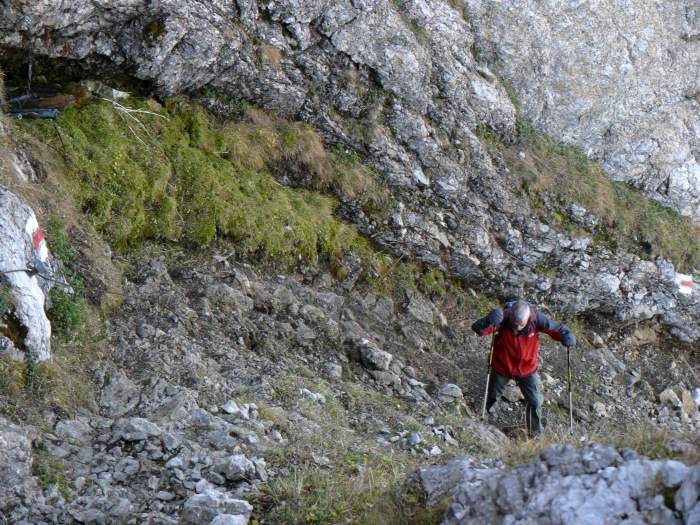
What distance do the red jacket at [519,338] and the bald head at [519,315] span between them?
0.23 m

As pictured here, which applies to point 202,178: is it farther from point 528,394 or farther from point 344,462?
point 528,394

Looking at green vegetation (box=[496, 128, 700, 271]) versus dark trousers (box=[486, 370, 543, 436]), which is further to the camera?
green vegetation (box=[496, 128, 700, 271])

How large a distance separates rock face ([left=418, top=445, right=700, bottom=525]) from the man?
5.11m

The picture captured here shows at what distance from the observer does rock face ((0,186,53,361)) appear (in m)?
5.81

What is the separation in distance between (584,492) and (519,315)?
17.9ft

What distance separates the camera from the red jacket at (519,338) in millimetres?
9172

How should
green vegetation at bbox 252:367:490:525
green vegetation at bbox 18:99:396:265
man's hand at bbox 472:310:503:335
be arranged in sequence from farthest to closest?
man's hand at bbox 472:310:503:335 → green vegetation at bbox 18:99:396:265 → green vegetation at bbox 252:367:490:525

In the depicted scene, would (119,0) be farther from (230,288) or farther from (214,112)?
(230,288)

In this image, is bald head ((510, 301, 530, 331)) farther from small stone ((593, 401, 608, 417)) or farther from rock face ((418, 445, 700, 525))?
rock face ((418, 445, 700, 525))

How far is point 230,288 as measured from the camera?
849 cm

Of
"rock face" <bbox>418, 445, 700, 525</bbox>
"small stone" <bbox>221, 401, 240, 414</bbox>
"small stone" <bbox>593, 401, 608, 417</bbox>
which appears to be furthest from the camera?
"small stone" <bbox>593, 401, 608, 417</bbox>

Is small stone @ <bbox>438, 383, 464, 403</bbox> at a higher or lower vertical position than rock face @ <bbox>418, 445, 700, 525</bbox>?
lower

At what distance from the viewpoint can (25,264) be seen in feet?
19.9

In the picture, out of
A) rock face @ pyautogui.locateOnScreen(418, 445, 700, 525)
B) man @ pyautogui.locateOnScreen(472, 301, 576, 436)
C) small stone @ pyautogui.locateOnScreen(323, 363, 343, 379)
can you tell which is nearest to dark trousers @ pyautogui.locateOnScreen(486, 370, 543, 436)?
man @ pyautogui.locateOnScreen(472, 301, 576, 436)
